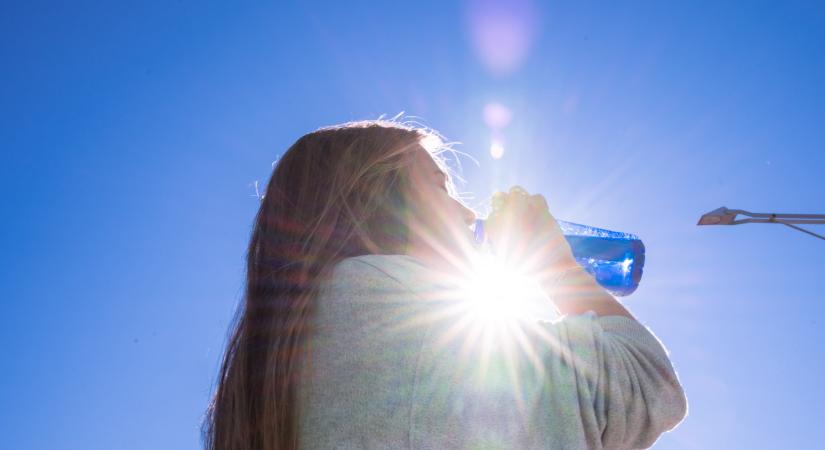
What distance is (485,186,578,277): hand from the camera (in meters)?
2.22

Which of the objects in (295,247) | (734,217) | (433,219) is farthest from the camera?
(734,217)

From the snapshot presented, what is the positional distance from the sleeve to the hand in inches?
21.4

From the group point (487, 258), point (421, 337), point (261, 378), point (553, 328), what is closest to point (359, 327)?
point (421, 337)

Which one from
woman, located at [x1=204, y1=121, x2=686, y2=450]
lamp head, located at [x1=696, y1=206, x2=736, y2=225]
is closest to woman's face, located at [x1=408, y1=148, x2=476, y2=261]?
woman, located at [x1=204, y1=121, x2=686, y2=450]

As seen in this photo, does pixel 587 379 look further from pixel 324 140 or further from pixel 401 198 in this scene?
pixel 324 140

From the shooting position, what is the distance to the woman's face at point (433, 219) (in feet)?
6.64

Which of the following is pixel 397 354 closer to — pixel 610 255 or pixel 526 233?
pixel 526 233

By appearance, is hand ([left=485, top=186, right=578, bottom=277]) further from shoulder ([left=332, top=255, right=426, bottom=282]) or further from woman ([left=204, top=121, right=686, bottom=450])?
shoulder ([left=332, top=255, right=426, bottom=282])

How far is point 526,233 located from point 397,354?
906 millimetres

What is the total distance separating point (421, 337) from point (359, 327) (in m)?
0.17

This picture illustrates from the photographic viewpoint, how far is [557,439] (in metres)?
1.54

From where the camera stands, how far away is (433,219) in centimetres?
209

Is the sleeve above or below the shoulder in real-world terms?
below

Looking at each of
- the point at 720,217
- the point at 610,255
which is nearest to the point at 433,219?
the point at 610,255
